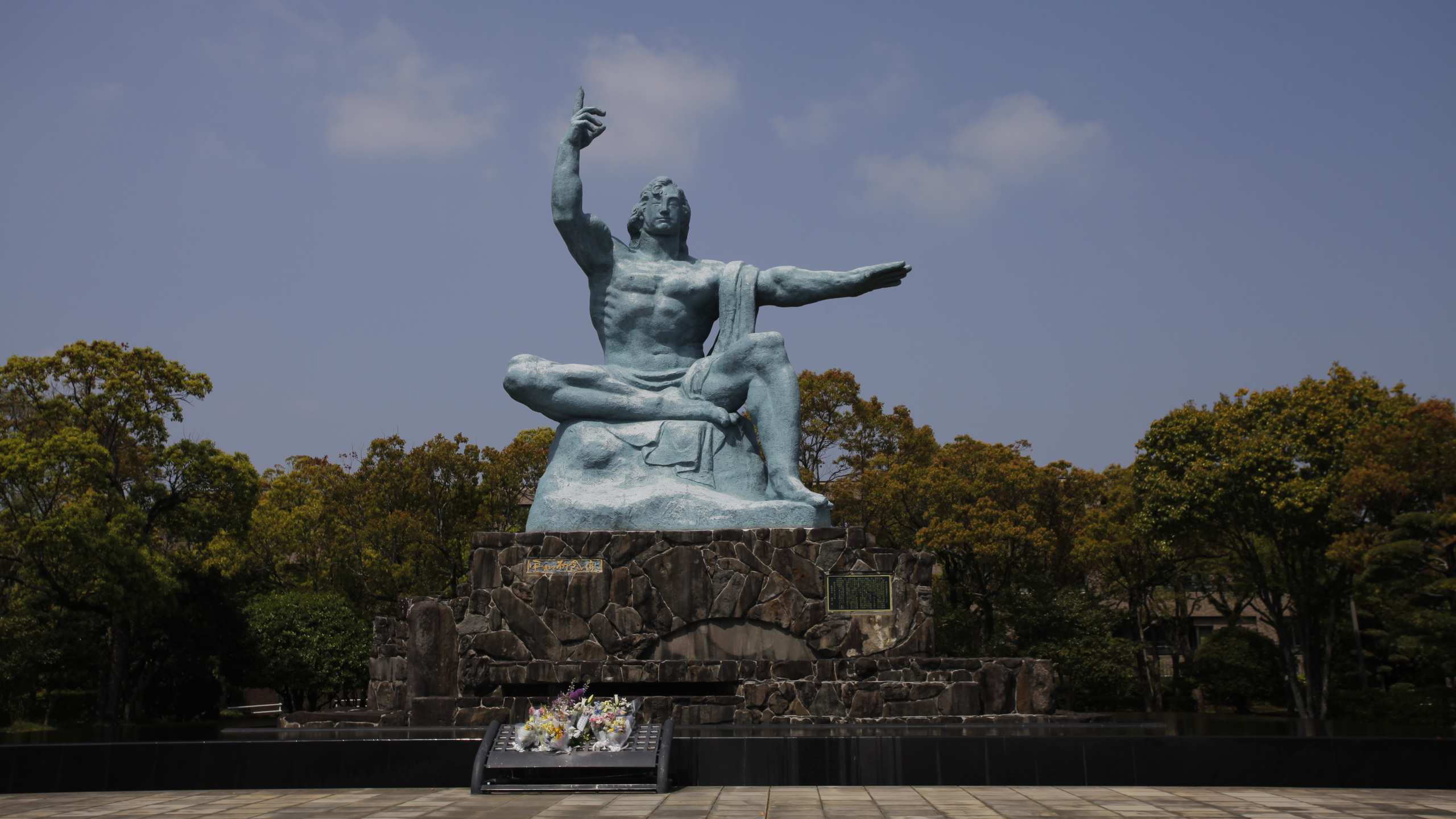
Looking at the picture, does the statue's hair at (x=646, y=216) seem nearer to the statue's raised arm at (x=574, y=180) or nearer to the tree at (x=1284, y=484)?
the statue's raised arm at (x=574, y=180)

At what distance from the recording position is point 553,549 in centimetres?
988

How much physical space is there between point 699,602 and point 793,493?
1290 millimetres

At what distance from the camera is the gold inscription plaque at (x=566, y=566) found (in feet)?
32.1

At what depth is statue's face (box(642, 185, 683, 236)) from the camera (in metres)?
11.6

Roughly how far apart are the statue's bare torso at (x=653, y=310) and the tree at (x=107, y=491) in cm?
954

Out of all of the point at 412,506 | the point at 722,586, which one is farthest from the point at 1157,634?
the point at 722,586

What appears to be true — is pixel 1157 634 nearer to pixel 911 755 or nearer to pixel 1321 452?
pixel 1321 452

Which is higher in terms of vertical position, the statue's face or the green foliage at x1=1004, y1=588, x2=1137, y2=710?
the statue's face

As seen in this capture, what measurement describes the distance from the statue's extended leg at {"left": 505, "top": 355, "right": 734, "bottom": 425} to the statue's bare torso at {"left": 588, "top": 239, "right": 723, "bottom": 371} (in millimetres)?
506

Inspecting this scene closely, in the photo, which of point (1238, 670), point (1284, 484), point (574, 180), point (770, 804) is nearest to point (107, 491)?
point (574, 180)

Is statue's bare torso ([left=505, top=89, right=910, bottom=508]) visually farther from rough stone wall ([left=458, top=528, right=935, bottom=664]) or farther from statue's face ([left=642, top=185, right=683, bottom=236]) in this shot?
rough stone wall ([left=458, top=528, right=935, bottom=664])

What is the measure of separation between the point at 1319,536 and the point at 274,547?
58.9 feet

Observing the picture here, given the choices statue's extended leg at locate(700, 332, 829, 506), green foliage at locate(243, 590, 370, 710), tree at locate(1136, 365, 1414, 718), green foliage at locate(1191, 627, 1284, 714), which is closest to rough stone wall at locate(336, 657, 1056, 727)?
statue's extended leg at locate(700, 332, 829, 506)

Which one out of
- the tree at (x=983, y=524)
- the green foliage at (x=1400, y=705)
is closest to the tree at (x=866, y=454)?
the tree at (x=983, y=524)
